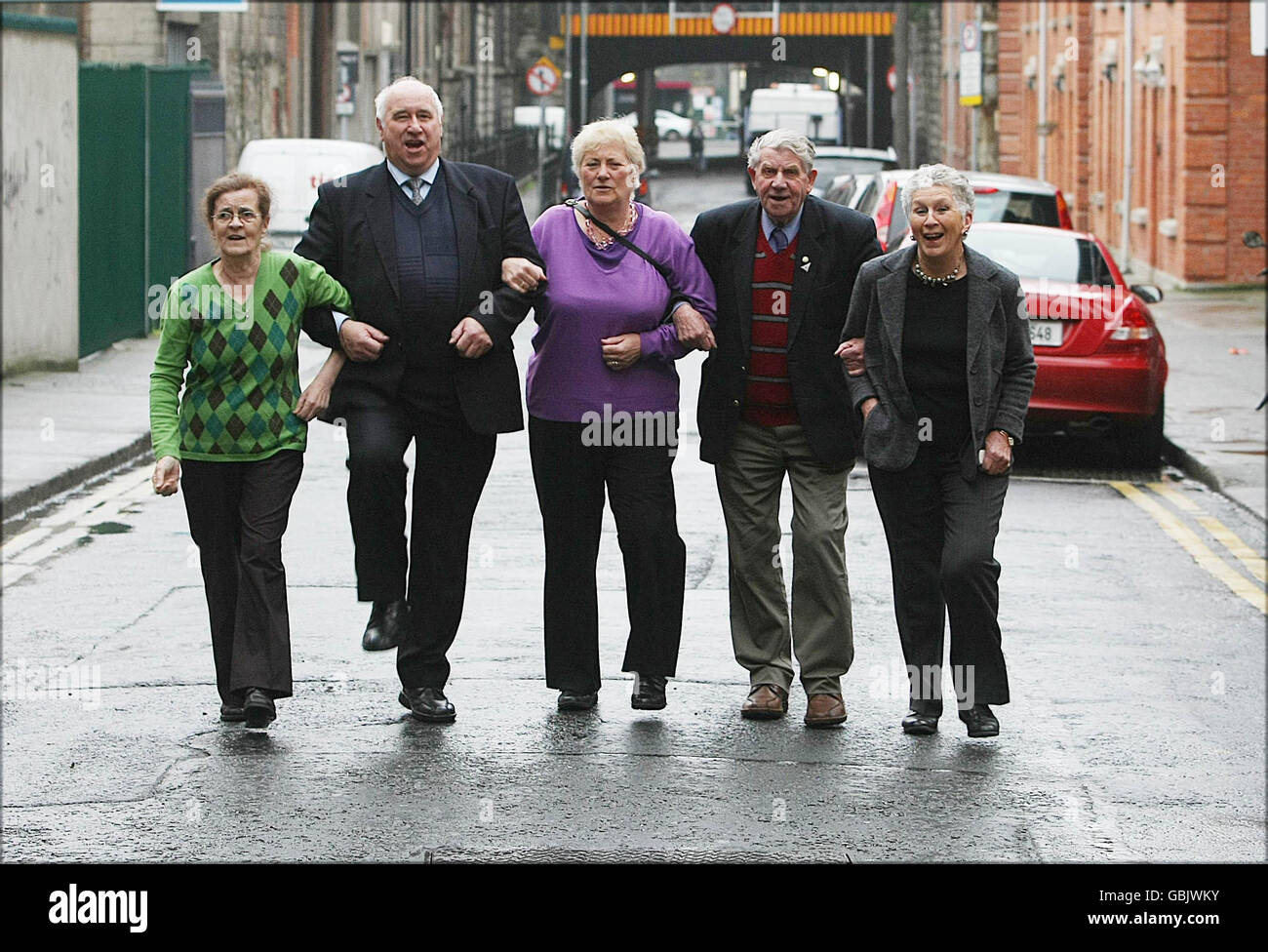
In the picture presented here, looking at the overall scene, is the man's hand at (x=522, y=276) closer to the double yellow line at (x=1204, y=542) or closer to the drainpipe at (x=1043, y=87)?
the double yellow line at (x=1204, y=542)

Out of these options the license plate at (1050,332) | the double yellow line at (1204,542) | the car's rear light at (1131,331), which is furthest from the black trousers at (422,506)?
the car's rear light at (1131,331)

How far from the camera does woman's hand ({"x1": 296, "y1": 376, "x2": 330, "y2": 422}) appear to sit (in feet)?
23.1

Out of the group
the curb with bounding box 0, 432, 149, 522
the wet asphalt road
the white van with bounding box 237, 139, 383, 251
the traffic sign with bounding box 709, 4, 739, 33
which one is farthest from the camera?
the traffic sign with bounding box 709, 4, 739, 33

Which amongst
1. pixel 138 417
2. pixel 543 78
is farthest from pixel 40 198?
pixel 543 78

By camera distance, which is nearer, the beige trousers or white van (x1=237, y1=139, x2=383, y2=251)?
the beige trousers

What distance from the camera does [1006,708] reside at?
25.4ft

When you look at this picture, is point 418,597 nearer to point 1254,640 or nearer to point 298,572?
point 298,572

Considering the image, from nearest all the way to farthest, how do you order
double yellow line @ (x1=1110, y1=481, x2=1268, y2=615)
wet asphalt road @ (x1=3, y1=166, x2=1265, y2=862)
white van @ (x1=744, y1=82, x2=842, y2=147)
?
1. wet asphalt road @ (x1=3, y1=166, x2=1265, y2=862)
2. double yellow line @ (x1=1110, y1=481, x2=1268, y2=615)
3. white van @ (x1=744, y1=82, x2=842, y2=147)

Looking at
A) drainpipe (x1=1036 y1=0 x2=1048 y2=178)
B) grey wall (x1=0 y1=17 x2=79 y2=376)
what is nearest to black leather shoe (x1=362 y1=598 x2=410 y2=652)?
grey wall (x1=0 y1=17 x2=79 y2=376)

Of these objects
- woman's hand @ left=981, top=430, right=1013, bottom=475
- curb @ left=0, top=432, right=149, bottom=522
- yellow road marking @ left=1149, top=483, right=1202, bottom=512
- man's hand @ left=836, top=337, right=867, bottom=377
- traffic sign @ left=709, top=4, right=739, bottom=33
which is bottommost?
yellow road marking @ left=1149, top=483, right=1202, bottom=512

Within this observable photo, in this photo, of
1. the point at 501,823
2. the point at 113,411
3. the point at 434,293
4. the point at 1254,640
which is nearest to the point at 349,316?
the point at 434,293

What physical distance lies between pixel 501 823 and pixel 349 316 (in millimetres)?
1801

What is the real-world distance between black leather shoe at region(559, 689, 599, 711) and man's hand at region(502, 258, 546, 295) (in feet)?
4.46

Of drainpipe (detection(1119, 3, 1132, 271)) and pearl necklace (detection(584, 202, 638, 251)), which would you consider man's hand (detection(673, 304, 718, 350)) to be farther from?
drainpipe (detection(1119, 3, 1132, 271))
